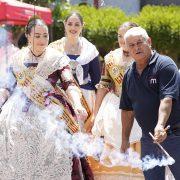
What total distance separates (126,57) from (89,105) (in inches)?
30.8

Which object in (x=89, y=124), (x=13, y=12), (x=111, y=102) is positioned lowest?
(x=89, y=124)

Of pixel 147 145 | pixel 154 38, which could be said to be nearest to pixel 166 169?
pixel 147 145

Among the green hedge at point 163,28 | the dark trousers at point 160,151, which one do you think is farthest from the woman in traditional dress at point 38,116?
the green hedge at point 163,28

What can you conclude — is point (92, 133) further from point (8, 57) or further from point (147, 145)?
point (147, 145)

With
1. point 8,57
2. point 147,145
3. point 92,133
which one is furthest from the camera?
point 92,133

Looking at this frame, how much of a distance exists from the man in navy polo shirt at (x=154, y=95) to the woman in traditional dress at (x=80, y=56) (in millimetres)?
1954

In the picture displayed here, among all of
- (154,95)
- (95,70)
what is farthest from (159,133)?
(95,70)

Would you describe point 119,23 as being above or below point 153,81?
below

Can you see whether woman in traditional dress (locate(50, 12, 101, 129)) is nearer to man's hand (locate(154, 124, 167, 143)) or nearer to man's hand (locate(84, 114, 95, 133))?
man's hand (locate(84, 114, 95, 133))

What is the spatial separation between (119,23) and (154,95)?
58.7 feet

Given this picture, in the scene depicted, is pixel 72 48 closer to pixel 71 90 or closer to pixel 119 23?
pixel 71 90

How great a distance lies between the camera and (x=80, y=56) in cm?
658

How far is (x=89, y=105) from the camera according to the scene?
21.7 feet

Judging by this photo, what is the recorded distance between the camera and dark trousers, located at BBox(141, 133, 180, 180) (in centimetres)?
440
